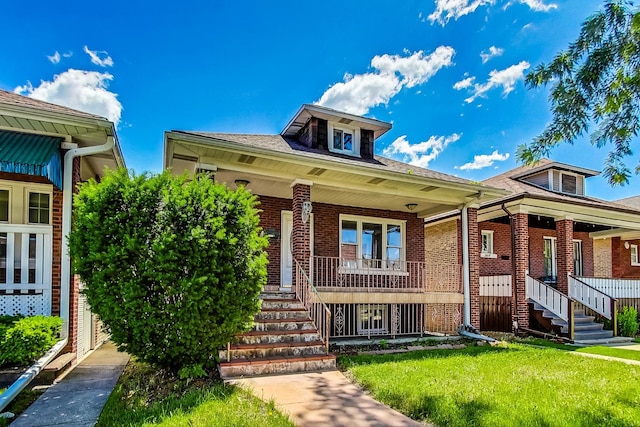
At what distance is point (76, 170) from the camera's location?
24.6 ft

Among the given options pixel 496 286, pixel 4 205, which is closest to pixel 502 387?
pixel 496 286

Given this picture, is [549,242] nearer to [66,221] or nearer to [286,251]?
[286,251]

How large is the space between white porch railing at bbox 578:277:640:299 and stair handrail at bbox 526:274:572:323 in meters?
2.12

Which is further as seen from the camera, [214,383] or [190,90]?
[190,90]

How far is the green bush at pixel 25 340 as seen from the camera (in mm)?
5824

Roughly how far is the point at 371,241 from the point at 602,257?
13.6 m

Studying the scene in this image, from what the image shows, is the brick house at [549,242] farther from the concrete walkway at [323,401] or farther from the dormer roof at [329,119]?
the concrete walkway at [323,401]

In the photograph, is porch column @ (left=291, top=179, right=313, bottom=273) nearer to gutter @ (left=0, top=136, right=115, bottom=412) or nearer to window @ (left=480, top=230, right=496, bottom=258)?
gutter @ (left=0, top=136, right=115, bottom=412)

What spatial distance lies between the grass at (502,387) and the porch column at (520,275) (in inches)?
152

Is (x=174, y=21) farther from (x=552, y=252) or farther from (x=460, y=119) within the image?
(x=552, y=252)

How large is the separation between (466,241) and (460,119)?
6592 millimetres

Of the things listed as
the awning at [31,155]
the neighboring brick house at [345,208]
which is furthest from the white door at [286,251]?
the awning at [31,155]

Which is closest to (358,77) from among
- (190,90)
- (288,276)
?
(190,90)

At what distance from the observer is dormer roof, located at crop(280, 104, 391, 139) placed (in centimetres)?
1166
